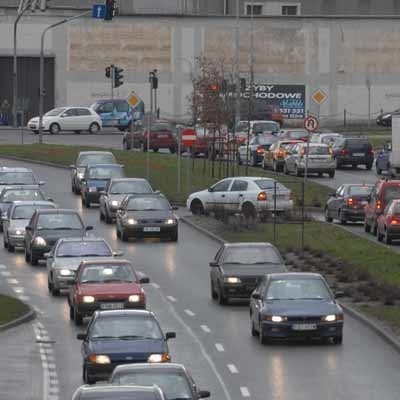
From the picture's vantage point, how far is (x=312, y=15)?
110m

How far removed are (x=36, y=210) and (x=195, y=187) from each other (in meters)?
17.2

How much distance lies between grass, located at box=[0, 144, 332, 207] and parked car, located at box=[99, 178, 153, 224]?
186 inches

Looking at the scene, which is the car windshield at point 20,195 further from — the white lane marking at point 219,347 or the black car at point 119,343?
the black car at point 119,343

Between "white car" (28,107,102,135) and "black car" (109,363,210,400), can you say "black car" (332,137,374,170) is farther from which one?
"black car" (109,363,210,400)

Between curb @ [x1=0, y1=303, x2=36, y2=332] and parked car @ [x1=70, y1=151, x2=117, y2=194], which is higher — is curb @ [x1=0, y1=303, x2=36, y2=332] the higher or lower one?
the lower one

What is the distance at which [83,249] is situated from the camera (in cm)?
3888

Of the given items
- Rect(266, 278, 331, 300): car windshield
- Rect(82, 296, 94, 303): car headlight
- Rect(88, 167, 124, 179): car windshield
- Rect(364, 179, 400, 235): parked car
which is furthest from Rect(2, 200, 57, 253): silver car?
Rect(266, 278, 331, 300): car windshield

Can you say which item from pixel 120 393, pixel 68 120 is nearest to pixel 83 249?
pixel 120 393

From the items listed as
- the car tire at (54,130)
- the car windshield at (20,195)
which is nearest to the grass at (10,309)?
the car windshield at (20,195)

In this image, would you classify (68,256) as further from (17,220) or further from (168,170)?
(168,170)

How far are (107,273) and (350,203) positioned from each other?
21737 mm

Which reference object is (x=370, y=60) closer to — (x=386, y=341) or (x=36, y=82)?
(x=36, y=82)

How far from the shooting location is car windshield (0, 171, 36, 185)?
190ft

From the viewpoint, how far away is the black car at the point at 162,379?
2016 centimetres
